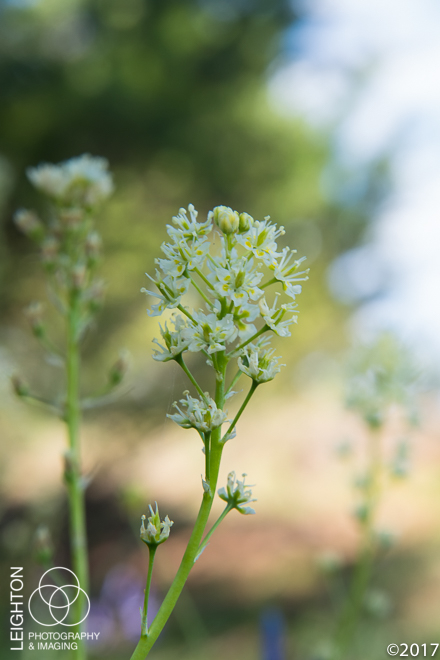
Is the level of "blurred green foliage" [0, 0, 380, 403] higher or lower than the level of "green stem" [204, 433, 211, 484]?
higher

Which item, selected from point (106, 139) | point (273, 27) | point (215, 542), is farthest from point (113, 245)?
point (215, 542)

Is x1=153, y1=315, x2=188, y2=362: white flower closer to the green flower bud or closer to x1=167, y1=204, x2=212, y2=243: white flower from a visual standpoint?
x1=167, y1=204, x2=212, y2=243: white flower

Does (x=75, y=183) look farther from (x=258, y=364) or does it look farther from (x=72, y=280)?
(x=258, y=364)

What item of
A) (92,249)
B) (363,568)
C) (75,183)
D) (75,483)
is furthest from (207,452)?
(363,568)

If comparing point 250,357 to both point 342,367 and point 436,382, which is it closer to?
point 342,367

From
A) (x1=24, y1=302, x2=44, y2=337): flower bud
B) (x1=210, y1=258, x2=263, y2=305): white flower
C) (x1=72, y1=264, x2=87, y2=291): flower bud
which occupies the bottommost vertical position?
(x1=210, y1=258, x2=263, y2=305): white flower

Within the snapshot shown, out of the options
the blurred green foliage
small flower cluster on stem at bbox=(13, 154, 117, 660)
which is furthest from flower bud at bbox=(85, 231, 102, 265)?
the blurred green foliage
